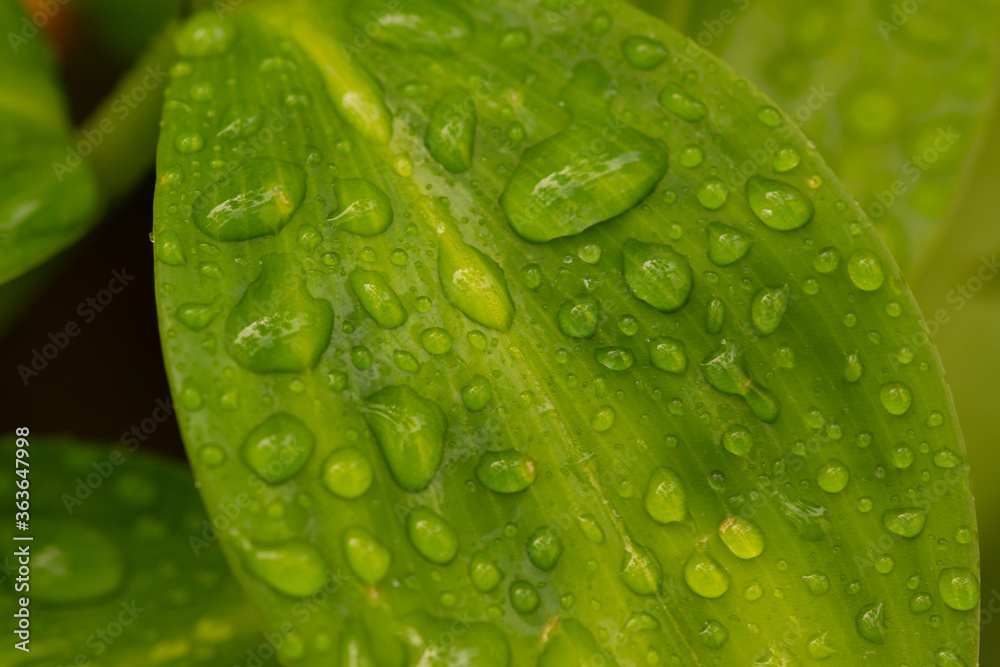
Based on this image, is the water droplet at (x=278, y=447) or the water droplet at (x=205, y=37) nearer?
the water droplet at (x=278, y=447)

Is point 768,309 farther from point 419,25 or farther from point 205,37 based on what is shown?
point 205,37

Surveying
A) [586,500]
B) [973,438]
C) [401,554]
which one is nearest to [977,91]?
[973,438]

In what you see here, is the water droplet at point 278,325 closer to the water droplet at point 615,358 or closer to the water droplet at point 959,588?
the water droplet at point 615,358

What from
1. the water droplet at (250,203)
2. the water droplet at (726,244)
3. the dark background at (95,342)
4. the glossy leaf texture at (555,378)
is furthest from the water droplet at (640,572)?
the dark background at (95,342)

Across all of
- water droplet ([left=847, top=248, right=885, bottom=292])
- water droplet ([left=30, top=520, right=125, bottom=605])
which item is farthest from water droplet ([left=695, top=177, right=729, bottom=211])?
water droplet ([left=30, top=520, right=125, bottom=605])

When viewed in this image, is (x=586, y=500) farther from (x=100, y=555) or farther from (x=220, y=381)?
(x=100, y=555)

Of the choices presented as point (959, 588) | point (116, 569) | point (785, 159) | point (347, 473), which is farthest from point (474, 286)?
point (116, 569)
